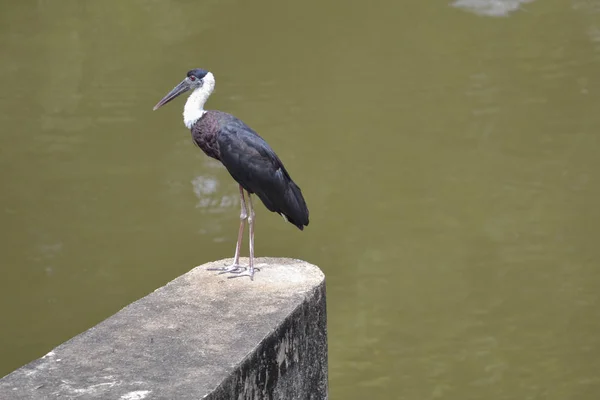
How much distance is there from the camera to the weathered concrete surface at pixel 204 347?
3061 mm

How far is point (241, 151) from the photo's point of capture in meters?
3.77

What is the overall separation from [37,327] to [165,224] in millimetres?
928

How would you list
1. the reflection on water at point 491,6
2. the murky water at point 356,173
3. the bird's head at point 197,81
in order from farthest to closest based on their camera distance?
the reflection on water at point 491,6, the murky water at point 356,173, the bird's head at point 197,81

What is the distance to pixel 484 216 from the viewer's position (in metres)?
6.46

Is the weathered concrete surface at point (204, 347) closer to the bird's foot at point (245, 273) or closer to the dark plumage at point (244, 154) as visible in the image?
the bird's foot at point (245, 273)

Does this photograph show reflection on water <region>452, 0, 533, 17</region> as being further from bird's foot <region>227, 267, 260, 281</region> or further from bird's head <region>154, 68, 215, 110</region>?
bird's foot <region>227, 267, 260, 281</region>

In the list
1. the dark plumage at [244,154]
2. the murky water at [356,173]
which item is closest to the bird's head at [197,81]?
the dark plumage at [244,154]

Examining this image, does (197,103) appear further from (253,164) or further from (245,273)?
(245,273)

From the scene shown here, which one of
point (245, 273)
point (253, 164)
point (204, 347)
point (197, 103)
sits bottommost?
point (204, 347)

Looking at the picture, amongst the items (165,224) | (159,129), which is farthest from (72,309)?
(159,129)

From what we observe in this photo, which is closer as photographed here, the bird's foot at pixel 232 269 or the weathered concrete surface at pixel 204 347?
the weathered concrete surface at pixel 204 347

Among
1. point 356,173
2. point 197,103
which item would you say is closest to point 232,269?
point 197,103

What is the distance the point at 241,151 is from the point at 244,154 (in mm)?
14

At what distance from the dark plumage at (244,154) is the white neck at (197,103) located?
0.8 inches
